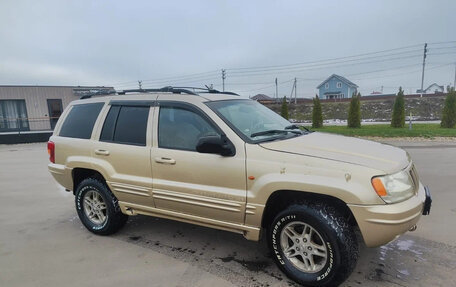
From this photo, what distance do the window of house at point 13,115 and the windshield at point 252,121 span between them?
24646 millimetres

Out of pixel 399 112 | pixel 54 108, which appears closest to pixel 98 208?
pixel 399 112

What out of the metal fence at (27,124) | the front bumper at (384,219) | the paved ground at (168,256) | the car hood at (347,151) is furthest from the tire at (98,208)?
the metal fence at (27,124)

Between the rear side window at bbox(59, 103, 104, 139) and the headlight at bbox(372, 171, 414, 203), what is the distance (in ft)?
11.7

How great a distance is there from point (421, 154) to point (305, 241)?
8606 millimetres

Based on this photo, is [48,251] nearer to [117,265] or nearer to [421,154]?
[117,265]

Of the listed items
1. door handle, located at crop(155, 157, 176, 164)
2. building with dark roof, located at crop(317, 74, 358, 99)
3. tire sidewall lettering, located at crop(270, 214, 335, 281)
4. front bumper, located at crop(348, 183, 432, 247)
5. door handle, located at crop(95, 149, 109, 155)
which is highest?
building with dark roof, located at crop(317, 74, 358, 99)

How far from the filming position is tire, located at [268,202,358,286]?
273 centimetres

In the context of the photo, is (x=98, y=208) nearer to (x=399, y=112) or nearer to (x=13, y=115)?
(x=399, y=112)

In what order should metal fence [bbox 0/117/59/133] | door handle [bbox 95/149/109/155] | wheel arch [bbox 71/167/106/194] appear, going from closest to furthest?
→ door handle [bbox 95/149/109/155] < wheel arch [bbox 71/167/106/194] < metal fence [bbox 0/117/59/133]

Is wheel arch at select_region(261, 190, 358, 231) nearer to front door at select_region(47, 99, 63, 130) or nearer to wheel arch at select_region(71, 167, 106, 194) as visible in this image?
wheel arch at select_region(71, 167, 106, 194)

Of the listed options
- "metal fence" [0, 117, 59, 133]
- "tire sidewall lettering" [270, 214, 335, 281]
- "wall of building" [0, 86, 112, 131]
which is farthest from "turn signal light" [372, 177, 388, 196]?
"metal fence" [0, 117, 59, 133]

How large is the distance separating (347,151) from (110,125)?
2935 millimetres

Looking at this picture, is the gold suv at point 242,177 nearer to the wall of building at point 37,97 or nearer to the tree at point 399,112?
the tree at point 399,112

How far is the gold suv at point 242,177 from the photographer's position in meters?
2.70
